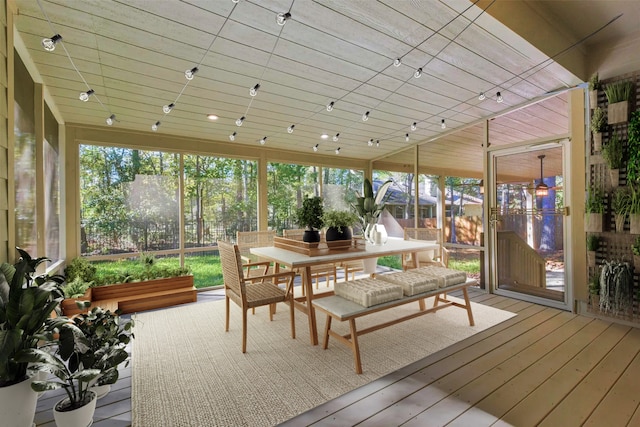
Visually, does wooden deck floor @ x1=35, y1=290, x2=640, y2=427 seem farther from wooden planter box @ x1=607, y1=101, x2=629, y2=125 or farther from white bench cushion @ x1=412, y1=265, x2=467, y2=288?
wooden planter box @ x1=607, y1=101, x2=629, y2=125

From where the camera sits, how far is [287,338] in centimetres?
→ 276

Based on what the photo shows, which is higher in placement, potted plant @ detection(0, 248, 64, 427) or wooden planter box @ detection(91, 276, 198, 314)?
potted plant @ detection(0, 248, 64, 427)

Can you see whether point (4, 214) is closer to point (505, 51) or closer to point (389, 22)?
point (389, 22)

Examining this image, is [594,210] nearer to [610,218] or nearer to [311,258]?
[610,218]

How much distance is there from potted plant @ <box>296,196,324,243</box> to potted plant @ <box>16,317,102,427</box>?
69.4 inches

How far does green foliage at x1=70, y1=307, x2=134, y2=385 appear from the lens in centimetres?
160

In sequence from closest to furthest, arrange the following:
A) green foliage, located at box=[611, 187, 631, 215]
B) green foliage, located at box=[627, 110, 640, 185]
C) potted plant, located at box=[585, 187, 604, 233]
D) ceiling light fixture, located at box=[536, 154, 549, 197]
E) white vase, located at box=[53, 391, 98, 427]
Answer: white vase, located at box=[53, 391, 98, 427] → green foliage, located at box=[627, 110, 640, 185] → green foliage, located at box=[611, 187, 631, 215] → potted plant, located at box=[585, 187, 604, 233] → ceiling light fixture, located at box=[536, 154, 549, 197]

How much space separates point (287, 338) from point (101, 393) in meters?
1.42

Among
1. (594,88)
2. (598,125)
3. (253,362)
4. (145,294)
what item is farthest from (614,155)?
(145,294)

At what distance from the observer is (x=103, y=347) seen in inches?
67.6

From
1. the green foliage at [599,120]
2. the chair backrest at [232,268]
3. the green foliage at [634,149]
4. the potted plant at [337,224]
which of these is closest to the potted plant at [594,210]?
the green foliage at [634,149]

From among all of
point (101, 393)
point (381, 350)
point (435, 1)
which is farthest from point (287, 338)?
point (435, 1)

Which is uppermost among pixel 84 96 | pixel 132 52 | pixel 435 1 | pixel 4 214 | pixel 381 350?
pixel 435 1

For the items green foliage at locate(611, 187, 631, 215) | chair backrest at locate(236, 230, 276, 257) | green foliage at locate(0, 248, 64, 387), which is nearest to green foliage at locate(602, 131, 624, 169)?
green foliage at locate(611, 187, 631, 215)
